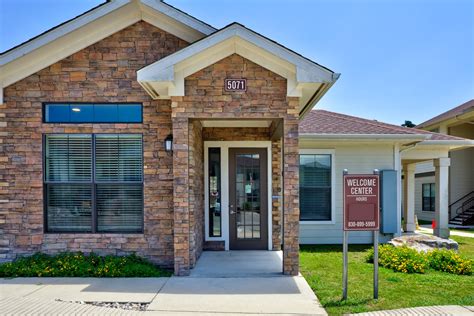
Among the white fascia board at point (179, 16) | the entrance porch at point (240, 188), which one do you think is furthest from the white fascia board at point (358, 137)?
the white fascia board at point (179, 16)

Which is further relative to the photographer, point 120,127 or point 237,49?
point 120,127

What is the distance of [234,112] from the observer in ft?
20.0

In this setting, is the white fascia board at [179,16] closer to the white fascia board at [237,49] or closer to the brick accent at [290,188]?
the white fascia board at [237,49]

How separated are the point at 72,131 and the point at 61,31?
184 cm

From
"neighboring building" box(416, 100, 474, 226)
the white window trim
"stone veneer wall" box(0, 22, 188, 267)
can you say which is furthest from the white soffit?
"neighboring building" box(416, 100, 474, 226)

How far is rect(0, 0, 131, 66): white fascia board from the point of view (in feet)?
21.0

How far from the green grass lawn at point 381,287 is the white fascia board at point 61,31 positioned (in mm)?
6029

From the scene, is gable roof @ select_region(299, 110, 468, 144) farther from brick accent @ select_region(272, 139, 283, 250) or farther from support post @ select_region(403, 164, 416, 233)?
support post @ select_region(403, 164, 416, 233)

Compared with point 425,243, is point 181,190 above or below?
above

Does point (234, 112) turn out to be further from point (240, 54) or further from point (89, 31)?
point (89, 31)

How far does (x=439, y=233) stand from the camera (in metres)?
11.1

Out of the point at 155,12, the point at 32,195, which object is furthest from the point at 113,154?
the point at 155,12

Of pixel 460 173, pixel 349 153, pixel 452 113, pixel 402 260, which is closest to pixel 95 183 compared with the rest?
pixel 402 260

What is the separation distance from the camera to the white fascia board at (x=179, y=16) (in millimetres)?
6535
